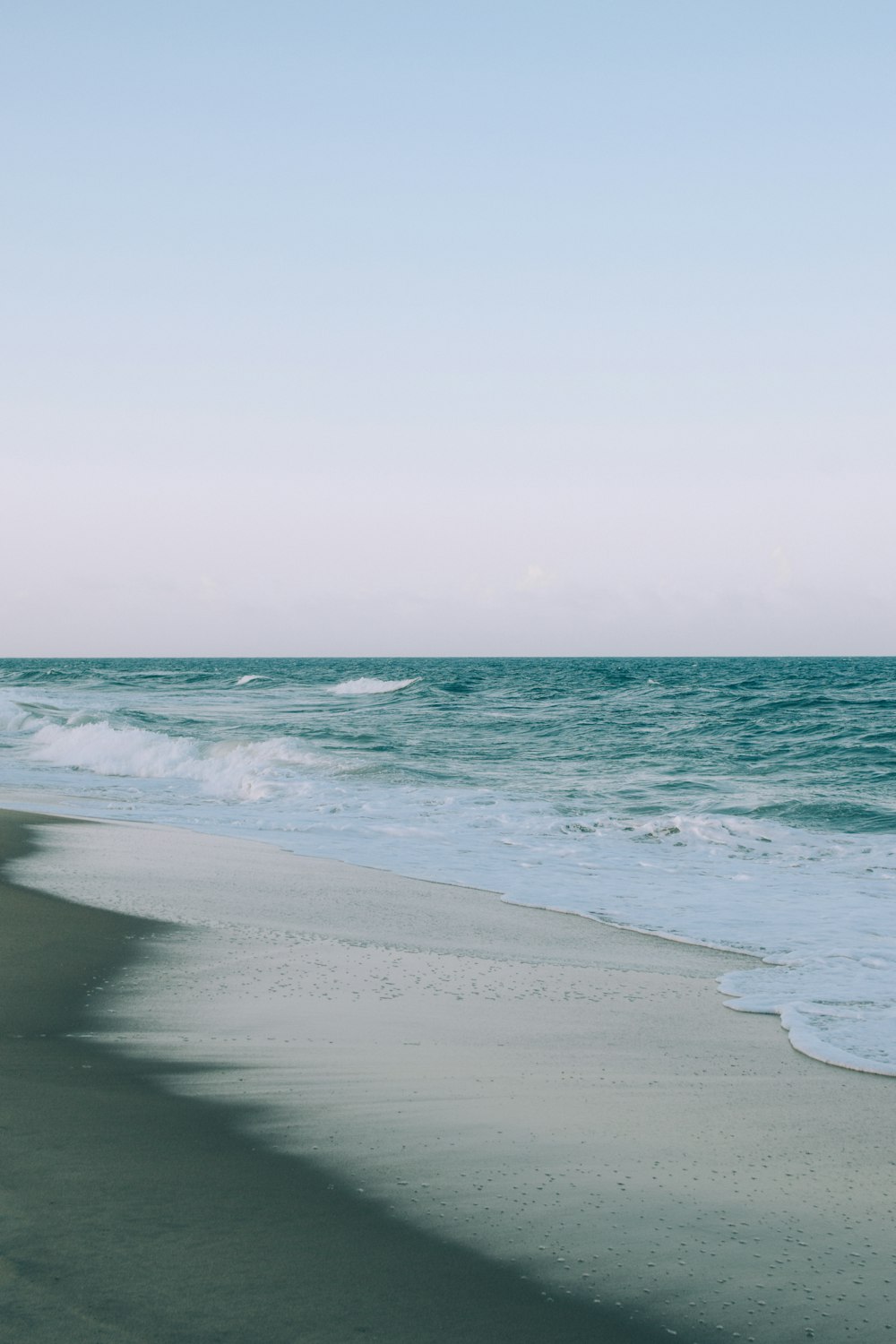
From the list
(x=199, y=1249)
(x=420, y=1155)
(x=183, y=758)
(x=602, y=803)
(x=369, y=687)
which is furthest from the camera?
(x=369, y=687)

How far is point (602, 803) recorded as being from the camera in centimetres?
1357

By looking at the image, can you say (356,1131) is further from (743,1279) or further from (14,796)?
(14,796)

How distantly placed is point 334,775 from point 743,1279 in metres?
14.6

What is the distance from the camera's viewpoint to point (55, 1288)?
2.26m

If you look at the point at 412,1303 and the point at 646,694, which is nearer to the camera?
the point at 412,1303

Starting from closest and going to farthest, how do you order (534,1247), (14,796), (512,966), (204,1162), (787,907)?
1. (534,1247)
2. (204,1162)
3. (512,966)
4. (787,907)
5. (14,796)

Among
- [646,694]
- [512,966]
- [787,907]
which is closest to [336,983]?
[512,966]

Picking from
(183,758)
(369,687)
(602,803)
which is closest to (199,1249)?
(602,803)

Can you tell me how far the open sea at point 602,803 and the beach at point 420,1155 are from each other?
0.90 meters

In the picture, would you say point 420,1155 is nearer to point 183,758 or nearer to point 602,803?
point 602,803

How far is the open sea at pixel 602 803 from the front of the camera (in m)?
6.58

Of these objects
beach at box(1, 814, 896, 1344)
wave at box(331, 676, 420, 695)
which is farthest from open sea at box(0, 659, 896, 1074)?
wave at box(331, 676, 420, 695)

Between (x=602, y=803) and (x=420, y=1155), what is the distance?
34.9ft

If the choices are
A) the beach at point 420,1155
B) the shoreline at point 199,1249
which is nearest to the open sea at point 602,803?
the beach at point 420,1155
